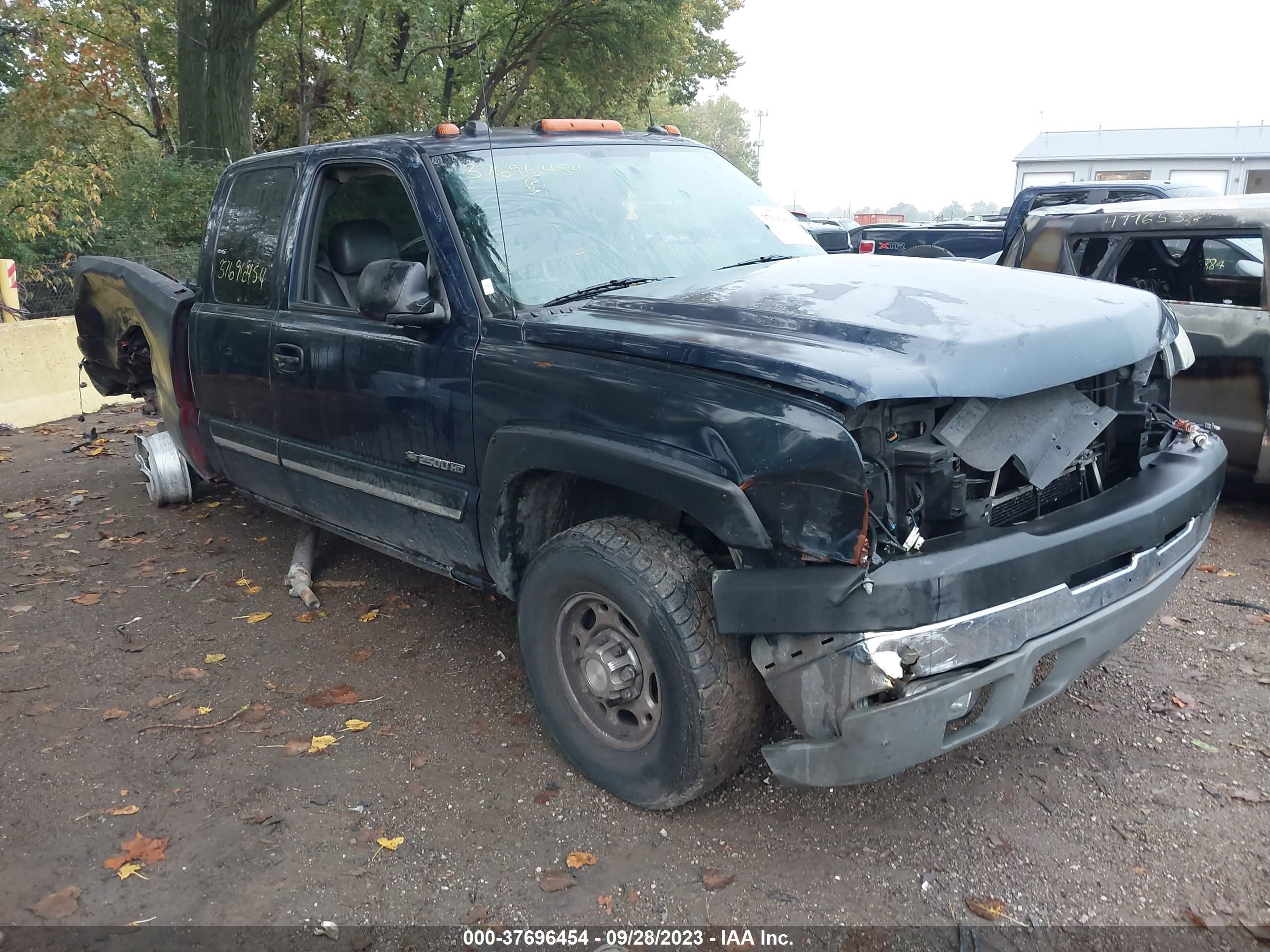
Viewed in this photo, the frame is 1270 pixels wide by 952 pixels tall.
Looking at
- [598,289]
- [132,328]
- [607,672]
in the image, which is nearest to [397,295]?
[598,289]

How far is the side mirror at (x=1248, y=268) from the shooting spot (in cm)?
577

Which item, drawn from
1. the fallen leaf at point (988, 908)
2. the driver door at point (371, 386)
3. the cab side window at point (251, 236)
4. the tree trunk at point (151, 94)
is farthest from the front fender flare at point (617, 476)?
the tree trunk at point (151, 94)

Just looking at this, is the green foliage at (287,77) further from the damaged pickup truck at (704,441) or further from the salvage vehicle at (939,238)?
the damaged pickup truck at (704,441)

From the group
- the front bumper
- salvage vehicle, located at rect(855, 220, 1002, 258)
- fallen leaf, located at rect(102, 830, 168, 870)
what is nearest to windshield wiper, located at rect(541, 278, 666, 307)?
the front bumper

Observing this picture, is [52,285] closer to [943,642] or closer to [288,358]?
[288,358]

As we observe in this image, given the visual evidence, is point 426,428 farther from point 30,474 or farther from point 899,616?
point 30,474

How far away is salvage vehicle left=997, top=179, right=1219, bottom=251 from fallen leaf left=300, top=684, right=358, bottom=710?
354 inches

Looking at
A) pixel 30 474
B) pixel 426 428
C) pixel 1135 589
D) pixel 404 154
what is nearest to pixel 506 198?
pixel 404 154

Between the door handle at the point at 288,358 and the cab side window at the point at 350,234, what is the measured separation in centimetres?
23

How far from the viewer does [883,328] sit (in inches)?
106

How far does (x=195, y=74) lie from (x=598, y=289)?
11.9 metres

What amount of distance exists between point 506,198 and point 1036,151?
4325 centimetres

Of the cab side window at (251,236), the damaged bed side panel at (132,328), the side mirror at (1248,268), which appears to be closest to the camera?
the cab side window at (251,236)

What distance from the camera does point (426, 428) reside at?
358 centimetres
